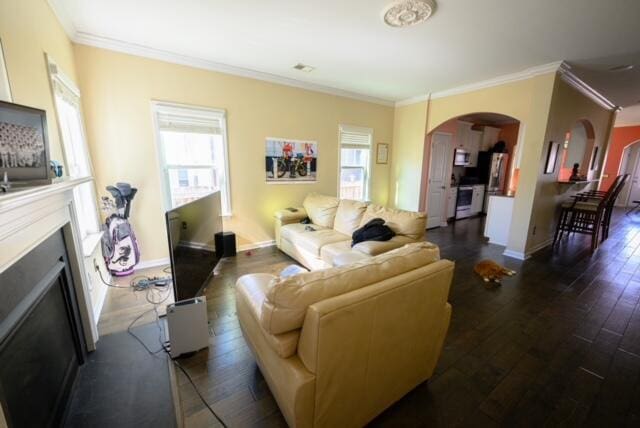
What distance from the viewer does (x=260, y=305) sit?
1.40m

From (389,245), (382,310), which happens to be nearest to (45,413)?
(382,310)

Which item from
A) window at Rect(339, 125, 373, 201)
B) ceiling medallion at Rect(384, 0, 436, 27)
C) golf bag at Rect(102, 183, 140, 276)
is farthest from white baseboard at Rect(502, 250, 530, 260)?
golf bag at Rect(102, 183, 140, 276)

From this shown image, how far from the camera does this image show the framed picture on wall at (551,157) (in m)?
3.60

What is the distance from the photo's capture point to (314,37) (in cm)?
259

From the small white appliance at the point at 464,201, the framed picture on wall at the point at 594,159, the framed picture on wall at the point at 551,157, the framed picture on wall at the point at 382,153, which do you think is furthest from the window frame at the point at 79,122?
the framed picture on wall at the point at 594,159

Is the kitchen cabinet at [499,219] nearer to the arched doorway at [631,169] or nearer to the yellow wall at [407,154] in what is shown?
the yellow wall at [407,154]

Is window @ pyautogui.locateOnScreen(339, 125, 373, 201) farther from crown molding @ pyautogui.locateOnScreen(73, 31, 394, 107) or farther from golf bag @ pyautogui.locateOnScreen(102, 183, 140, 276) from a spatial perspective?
golf bag @ pyautogui.locateOnScreen(102, 183, 140, 276)

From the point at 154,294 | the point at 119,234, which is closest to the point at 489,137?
the point at 154,294

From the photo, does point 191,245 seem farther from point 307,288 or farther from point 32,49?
point 32,49

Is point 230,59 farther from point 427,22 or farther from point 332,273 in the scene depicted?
point 332,273

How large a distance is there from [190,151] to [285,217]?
5.25 ft

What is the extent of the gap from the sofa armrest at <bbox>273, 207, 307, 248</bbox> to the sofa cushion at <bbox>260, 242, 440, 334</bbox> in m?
2.70

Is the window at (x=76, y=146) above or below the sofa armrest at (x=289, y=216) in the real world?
above

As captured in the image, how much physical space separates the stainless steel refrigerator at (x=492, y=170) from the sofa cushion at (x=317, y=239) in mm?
5399
